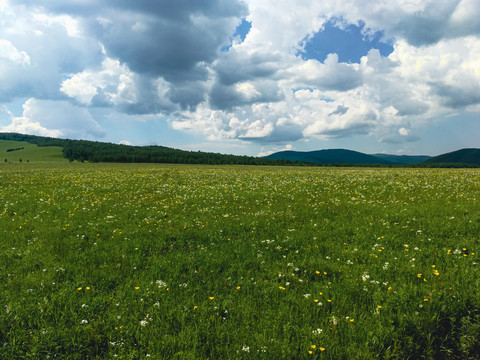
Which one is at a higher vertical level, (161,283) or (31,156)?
(31,156)

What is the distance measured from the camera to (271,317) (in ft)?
15.9

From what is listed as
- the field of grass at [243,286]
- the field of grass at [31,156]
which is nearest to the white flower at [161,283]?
the field of grass at [243,286]

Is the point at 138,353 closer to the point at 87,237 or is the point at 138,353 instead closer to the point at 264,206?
the point at 87,237

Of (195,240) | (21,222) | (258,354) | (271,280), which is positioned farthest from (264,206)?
(21,222)

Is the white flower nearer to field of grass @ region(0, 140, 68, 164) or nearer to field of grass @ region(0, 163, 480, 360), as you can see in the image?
field of grass @ region(0, 163, 480, 360)

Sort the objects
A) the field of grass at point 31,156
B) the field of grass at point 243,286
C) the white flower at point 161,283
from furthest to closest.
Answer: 1. the field of grass at point 31,156
2. the white flower at point 161,283
3. the field of grass at point 243,286

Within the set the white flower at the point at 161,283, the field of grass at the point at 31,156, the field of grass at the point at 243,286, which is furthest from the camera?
the field of grass at the point at 31,156

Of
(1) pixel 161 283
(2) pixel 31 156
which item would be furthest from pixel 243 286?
(2) pixel 31 156

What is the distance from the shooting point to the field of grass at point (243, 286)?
165 inches

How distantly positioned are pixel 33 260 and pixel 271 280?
21.6ft

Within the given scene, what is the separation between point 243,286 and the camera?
5914 millimetres

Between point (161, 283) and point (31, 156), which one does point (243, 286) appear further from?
point (31, 156)

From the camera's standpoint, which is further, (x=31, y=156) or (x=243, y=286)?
(x=31, y=156)

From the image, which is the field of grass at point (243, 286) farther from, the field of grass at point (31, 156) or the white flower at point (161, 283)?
the field of grass at point (31, 156)
